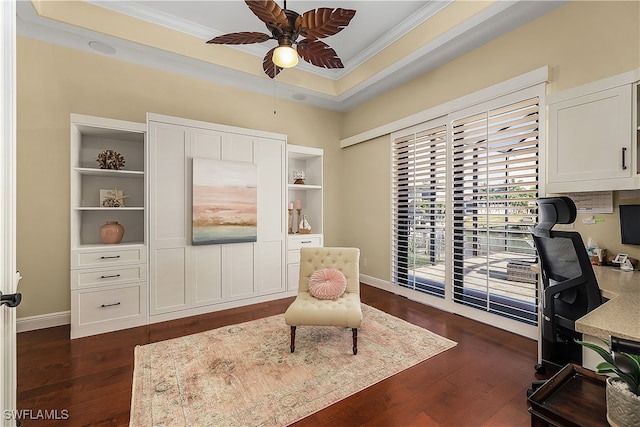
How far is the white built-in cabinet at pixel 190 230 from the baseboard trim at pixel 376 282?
1510 mm

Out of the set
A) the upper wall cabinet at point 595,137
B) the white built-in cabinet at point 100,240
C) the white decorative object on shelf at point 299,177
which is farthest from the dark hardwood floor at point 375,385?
the white decorative object on shelf at point 299,177

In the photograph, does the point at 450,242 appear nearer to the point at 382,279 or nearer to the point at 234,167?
the point at 382,279

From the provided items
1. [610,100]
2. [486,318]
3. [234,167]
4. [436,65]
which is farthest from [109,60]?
[486,318]

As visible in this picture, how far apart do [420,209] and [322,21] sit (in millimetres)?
2675

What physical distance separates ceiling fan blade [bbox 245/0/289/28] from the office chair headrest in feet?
6.94

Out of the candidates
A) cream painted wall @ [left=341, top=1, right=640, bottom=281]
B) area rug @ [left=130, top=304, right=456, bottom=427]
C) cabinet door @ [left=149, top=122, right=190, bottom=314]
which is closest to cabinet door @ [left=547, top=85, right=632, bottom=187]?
cream painted wall @ [left=341, top=1, right=640, bottom=281]

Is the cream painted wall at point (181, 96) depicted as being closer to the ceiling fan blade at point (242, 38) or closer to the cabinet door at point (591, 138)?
the cabinet door at point (591, 138)

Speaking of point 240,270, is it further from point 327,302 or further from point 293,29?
point 293,29

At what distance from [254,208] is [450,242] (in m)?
2.53

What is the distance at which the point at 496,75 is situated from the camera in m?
2.97

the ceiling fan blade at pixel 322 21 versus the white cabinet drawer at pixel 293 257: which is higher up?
the ceiling fan blade at pixel 322 21

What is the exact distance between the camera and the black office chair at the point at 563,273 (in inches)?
61.8

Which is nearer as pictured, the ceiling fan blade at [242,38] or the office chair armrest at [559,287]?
the office chair armrest at [559,287]

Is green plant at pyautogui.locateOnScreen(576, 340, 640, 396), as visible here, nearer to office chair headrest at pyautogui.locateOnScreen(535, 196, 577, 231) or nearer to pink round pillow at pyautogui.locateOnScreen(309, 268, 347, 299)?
office chair headrest at pyautogui.locateOnScreen(535, 196, 577, 231)
